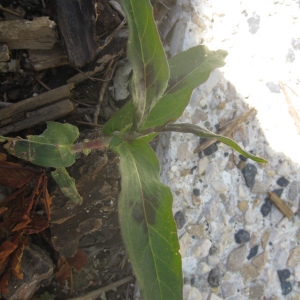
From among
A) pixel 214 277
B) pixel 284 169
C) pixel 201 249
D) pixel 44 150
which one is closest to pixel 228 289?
pixel 214 277

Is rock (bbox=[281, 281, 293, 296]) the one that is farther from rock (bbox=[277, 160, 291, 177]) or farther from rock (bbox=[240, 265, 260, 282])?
rock (bbox=[277, 160, 291, 177])

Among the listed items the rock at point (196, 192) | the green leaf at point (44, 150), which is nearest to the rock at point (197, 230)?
the rock at point (196, 192)

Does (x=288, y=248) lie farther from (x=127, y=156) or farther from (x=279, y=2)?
(x=279, y=2)

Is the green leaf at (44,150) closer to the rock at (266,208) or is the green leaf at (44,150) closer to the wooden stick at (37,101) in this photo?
the wooden stick at (37,101)

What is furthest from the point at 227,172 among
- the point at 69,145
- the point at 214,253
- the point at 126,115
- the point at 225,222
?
the point at 69,145

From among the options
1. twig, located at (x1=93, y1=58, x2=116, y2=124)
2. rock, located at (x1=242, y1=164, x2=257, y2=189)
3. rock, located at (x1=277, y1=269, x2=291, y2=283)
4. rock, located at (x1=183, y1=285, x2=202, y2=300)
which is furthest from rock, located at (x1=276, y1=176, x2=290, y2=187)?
twig, located at (x1=93, y1=58, x2=116, y2=124)
